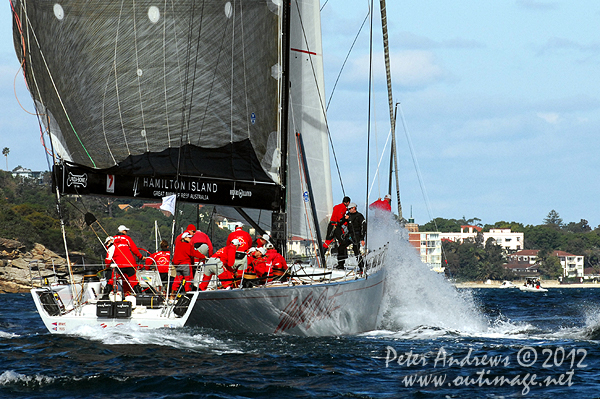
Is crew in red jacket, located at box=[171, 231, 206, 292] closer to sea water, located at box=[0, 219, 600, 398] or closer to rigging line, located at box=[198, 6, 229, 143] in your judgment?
sea water, located at box=[0, 219, 600, 398]

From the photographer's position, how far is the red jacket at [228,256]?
44.2ft

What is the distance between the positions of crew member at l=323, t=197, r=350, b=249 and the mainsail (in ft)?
4.73

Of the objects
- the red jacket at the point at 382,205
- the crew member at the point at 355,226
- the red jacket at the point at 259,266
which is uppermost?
the red jacket at the point at 382,205

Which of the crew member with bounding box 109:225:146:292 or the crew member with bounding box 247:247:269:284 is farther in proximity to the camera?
the crew member with bounding box 247:247:269:284

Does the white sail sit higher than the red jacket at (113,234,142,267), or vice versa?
the white sail

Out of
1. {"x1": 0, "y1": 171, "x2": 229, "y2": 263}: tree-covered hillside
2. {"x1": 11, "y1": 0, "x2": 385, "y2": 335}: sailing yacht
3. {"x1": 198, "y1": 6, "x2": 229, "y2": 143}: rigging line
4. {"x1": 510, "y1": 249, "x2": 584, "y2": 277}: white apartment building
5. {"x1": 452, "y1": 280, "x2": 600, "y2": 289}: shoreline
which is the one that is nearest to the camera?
{"x1": 11, "y1": 0, "x2": 385, "y2": 335}: sailing yacht

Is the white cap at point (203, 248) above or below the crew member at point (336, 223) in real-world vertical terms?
below

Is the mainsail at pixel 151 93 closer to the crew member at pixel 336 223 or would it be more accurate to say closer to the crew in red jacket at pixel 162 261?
the crew in red jacket at pixel 162 261

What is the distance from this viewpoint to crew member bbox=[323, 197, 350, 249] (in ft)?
52.0

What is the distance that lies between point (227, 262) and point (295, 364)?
311 centimetres

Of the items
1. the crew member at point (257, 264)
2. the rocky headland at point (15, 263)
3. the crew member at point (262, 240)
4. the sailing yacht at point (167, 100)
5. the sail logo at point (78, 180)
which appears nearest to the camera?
the crew member at point (257, 264)

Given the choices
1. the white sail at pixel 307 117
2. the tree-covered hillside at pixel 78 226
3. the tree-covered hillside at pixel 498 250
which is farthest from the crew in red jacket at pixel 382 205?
the tree-covered hillside at pixel 498 250

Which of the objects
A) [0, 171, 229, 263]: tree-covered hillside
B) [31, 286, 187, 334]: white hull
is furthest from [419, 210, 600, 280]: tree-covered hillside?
[31, 286, 187, 334]: white hull

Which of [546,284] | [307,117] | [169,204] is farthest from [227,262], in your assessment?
[546,284]
